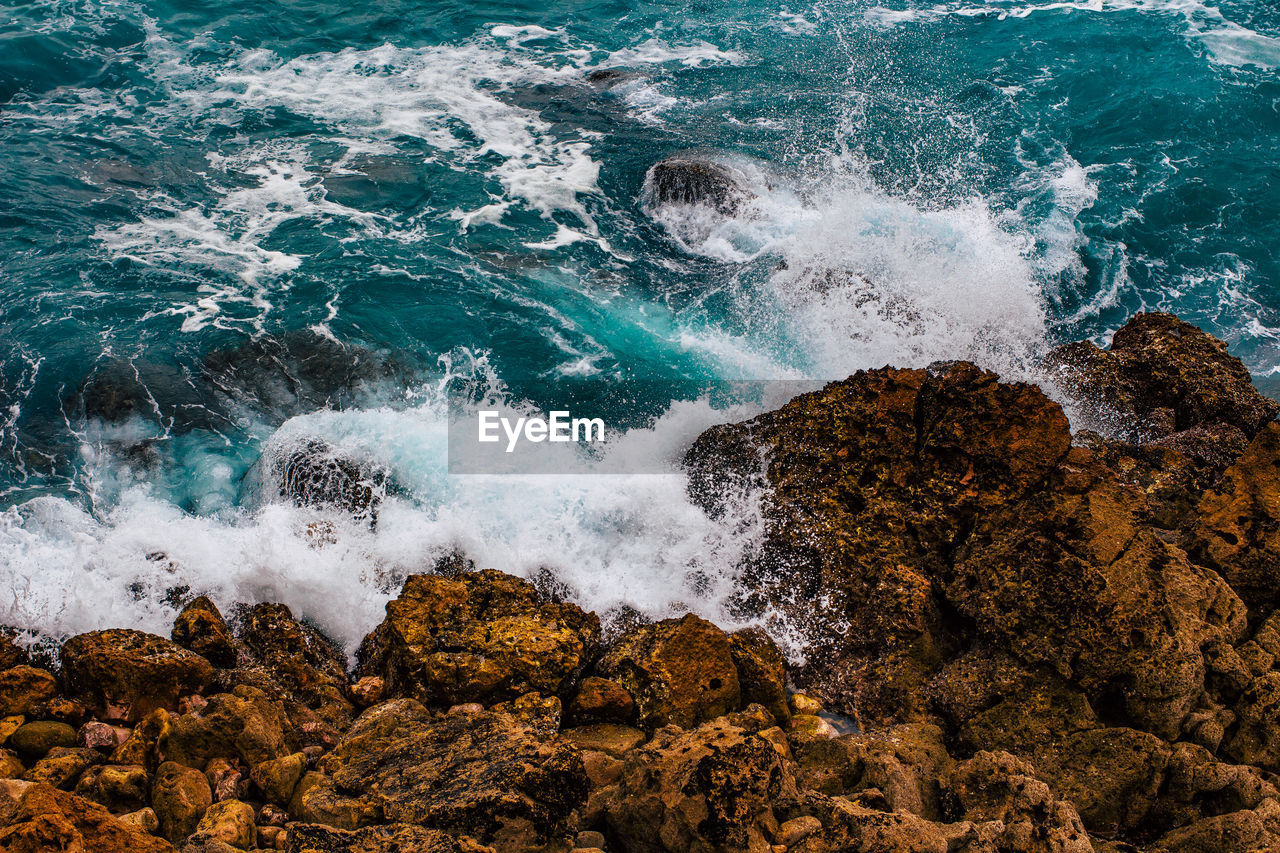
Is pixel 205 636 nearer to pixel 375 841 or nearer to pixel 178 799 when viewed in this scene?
pixel 178 799

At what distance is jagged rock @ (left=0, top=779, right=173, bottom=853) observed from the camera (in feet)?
17.4

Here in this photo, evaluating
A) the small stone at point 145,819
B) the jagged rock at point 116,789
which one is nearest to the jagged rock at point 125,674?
the jagged rock at point 116,789

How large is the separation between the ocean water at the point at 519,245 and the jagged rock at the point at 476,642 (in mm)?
1296

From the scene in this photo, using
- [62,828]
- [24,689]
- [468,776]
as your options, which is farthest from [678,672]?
[24,689]

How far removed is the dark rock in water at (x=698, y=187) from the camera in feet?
62.9

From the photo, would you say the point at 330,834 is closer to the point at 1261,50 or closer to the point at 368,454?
the point at 368,454

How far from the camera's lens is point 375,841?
5.75 m

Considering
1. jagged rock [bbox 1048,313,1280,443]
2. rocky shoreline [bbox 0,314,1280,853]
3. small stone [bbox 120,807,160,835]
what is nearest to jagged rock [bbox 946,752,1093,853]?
rocky shoreline [bbox 0,314,1280,853]

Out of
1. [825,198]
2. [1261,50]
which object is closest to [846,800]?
[825,198]

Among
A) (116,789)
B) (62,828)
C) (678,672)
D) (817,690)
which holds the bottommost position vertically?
(817,690)

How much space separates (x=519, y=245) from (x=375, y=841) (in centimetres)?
1453

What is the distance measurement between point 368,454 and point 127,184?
39.1 feet

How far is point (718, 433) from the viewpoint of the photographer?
12102mm

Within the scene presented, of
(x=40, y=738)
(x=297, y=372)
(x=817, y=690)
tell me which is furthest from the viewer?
(x=297, y=372)
